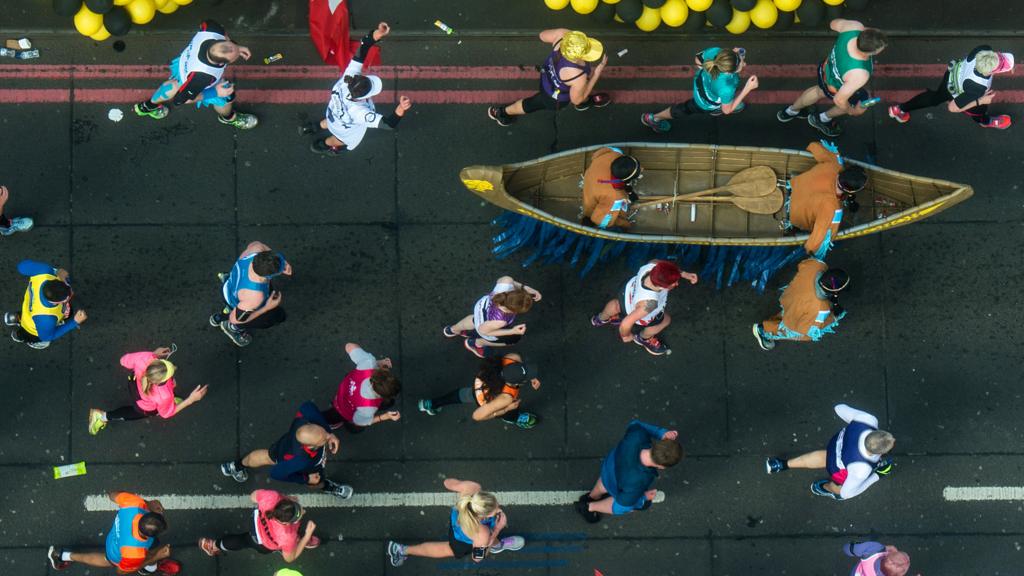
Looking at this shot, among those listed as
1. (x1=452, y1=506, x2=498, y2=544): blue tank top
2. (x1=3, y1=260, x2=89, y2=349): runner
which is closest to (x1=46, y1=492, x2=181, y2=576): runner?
(x1=3, y1=260, x2=89, y2=349): runner

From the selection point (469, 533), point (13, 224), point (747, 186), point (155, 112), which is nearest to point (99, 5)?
point (155, 112)

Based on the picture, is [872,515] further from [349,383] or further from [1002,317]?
[349,383]

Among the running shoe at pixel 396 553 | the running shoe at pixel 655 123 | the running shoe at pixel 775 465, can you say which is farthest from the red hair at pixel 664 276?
the running shoe at pixel 396 553

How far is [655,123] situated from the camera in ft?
29.9

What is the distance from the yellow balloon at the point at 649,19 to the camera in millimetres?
Answer: 8938

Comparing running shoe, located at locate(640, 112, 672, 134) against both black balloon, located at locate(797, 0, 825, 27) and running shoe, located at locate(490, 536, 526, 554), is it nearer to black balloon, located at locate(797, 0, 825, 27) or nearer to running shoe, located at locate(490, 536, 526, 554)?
black balloon, located at locate(797, 0, 825, 27)

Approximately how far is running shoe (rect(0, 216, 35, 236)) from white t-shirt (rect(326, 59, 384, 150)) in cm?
341

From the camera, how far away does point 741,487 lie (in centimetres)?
894

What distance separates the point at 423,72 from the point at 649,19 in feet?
8.10

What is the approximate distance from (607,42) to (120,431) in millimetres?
6590

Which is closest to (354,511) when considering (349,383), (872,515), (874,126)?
(349,383)

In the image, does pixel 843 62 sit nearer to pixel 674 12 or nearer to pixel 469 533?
pixel 674 12

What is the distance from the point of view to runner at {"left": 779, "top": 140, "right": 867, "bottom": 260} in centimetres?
784

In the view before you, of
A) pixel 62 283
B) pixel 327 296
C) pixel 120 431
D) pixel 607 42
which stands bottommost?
pixel 120 431
